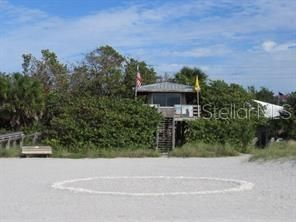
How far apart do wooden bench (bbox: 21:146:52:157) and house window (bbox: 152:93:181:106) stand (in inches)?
572

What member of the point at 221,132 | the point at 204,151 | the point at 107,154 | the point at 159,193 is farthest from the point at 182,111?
the point at 159,193

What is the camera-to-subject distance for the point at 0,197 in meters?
15.0

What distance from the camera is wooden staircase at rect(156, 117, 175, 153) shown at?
44031 mm

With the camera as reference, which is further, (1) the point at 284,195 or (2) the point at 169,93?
(2) the point at 169,93

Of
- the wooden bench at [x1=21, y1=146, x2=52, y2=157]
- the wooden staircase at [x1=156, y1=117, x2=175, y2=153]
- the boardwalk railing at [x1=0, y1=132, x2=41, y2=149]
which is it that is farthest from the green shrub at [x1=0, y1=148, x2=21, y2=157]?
the wooden staircase at [x1=156, y1=117, x2=175, y2=153]

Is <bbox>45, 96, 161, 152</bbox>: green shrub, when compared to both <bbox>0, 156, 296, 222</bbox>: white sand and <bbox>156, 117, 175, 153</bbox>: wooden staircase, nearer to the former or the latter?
<bbox>156, 117, 175, 153</bbox>: wooden staircase

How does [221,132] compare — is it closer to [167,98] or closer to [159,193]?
[167,98]

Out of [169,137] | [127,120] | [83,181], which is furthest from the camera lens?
[169,137]

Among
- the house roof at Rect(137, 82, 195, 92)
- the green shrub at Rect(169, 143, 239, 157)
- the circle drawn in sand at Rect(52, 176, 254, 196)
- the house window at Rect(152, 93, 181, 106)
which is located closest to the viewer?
the circle drawn in sand at Rect(52, 176, 254, 196)

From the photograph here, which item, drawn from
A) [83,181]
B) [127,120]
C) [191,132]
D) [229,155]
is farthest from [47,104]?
[83,181]

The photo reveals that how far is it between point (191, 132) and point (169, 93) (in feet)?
23.2

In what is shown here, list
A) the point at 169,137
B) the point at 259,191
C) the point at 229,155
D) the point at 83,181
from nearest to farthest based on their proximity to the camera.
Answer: the point at 259,191 < the point at 83,181 < the point at 229,155 < the point at 169,137

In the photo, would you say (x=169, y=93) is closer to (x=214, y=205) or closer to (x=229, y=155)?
(x=229, y=155)

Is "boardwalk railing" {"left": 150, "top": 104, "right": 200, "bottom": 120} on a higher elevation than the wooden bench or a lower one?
higher
